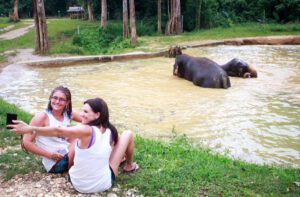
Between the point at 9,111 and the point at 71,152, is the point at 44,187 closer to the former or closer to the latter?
the point at 71,152

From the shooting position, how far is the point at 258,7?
114ft

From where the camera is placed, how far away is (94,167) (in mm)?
4613

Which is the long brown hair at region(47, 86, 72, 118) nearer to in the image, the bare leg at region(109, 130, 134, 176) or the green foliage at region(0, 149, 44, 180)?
the bare leg at region(109, 130, 134, 176)

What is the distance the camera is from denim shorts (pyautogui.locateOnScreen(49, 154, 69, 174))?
17.1ft

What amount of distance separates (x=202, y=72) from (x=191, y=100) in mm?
2082

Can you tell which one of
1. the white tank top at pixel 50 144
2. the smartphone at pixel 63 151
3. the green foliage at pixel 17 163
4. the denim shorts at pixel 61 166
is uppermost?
the white tank top at pixel 50 144

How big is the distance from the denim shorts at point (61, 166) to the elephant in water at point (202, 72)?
24.6 ft

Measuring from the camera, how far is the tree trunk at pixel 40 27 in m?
18.6

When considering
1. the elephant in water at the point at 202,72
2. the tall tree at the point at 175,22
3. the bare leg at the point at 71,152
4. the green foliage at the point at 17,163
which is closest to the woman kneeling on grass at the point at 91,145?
the bare leg at the point at 71,152

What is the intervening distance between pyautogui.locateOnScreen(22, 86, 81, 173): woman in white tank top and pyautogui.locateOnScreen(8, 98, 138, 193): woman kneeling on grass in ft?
1.70

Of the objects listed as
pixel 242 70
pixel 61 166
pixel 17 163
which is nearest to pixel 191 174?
pixel 61 166

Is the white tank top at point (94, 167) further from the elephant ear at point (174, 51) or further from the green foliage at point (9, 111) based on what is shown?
the elephant ear at point (174, 51)

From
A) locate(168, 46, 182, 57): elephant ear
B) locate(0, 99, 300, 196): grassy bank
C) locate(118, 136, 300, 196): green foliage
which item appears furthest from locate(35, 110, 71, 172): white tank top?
locate(168, 46, 182, 57): elephant ear

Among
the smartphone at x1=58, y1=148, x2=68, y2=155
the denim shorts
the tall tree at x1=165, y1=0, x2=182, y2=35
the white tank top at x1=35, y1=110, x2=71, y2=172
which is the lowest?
the denim shorts
